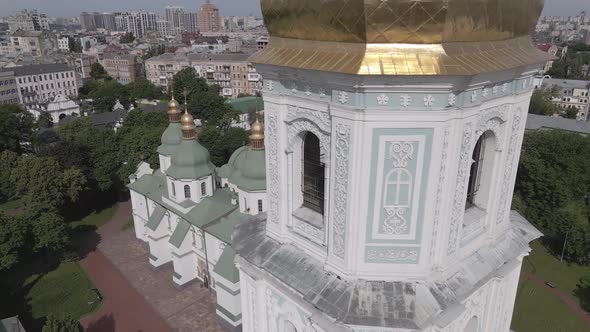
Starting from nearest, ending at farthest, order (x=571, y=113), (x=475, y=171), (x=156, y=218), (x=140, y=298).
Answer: (x=475, y=171)
(x=140, y=298)
(x=156, y=218)
(x=571, y=113)

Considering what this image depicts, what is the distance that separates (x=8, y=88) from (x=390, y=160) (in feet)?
281

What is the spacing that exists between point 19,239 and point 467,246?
80.4ft

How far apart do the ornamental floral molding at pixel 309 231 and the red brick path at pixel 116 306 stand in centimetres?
1579

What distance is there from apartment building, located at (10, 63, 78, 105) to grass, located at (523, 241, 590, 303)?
7898cm

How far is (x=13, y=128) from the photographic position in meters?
44.6

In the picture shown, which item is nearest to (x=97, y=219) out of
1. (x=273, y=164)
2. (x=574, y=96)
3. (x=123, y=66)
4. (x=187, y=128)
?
(x=187, y=128)

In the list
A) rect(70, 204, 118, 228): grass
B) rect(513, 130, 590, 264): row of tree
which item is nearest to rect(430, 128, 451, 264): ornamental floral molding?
rect(513, 130, 590, 264): row of tree

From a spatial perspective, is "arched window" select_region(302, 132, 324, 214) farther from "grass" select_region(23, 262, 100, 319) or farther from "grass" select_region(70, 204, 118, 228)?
"grass" select_region(70, 204, 118, 228)

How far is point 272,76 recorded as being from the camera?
8406mm

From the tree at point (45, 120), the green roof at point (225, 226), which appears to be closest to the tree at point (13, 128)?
the tree at point (45, 120)

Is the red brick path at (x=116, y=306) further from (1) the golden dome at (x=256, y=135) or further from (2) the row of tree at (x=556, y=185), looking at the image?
(2) the row of tree at (x=556, y=185)

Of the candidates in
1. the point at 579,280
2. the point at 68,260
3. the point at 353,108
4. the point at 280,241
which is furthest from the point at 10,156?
the point at 579,280

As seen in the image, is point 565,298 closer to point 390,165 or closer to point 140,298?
point 390,165

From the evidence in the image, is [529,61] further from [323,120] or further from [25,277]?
[25,277]
